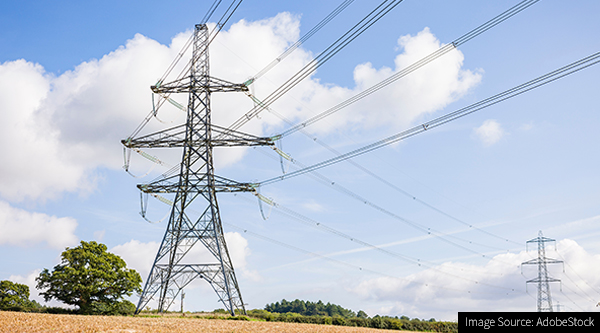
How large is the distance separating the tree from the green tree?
9476 millimetres

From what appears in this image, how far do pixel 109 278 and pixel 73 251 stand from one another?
5068 mm

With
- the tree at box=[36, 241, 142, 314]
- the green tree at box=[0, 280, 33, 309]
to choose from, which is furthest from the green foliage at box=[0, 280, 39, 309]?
the tree at box=[36, 241, 142, 314]

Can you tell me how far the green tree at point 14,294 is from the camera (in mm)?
53994

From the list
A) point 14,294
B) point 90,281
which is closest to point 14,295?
point 14,294

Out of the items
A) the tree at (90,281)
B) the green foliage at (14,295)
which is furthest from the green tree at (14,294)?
the tree at (90,281)

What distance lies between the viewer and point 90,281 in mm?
47844

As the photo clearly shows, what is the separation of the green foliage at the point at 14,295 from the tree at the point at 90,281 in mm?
9433

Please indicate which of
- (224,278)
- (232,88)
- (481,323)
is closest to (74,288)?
(224,278)

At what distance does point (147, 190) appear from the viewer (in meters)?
40.4

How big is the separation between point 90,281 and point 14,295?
15342 millimetres

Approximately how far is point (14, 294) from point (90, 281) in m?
15.8

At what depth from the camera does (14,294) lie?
Answer: 56.0 metres

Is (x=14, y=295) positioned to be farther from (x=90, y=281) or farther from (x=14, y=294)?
(x=90, y=281)

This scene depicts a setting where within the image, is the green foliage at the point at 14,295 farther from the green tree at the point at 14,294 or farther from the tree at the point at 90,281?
the tree at the point at 90,281
